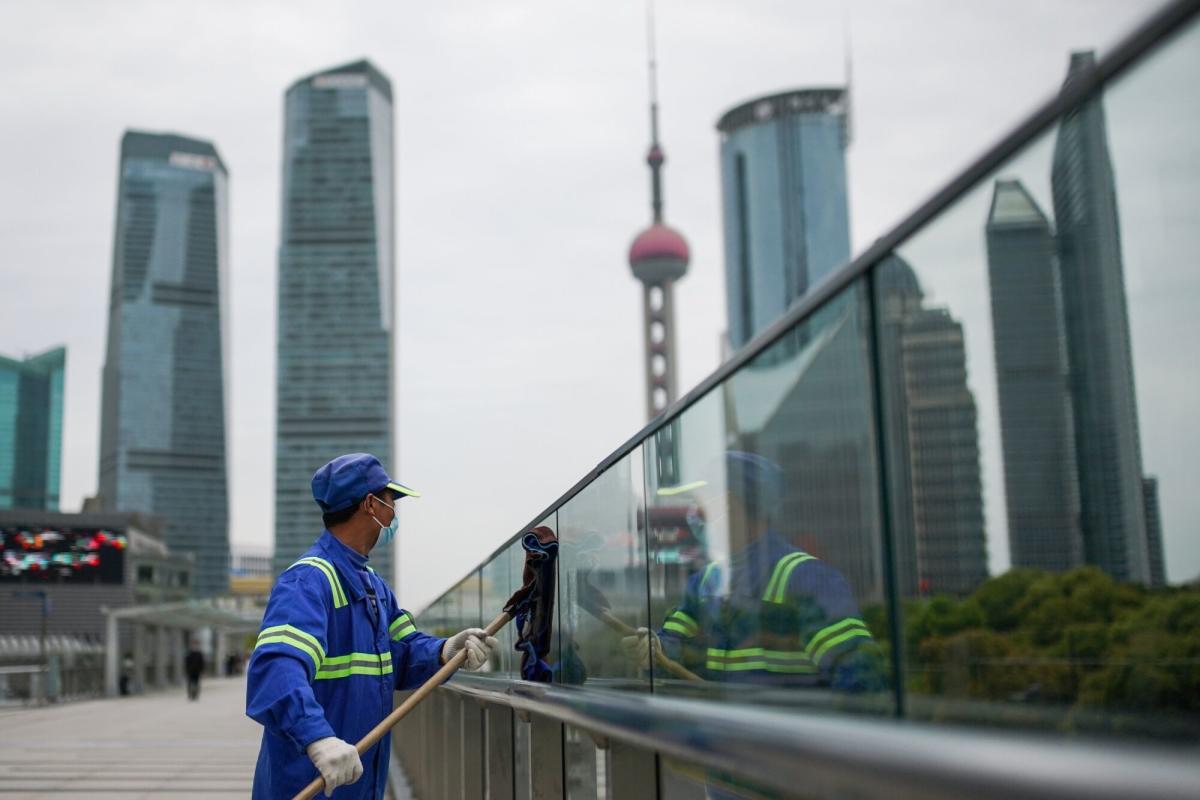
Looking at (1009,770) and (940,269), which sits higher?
(940,269)

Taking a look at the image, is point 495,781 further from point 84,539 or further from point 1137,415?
point 84,539

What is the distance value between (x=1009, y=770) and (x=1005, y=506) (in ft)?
1.79

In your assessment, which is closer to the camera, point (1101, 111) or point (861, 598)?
point (1101, 111)

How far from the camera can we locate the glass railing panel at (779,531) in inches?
83.8

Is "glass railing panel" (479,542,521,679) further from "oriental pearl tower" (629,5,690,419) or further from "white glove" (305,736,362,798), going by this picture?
"oriental pearl tower" (629,5,690,419)

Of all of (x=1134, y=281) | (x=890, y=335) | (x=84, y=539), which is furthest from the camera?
(x=84, y=539)

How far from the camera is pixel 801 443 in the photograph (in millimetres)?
2369

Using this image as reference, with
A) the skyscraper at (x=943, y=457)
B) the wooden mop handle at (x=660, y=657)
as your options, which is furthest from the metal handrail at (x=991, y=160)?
the wooden mop handle at (x=660, y=657)

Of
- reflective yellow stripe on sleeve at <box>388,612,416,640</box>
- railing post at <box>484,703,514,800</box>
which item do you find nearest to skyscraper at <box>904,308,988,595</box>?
reflective yellow stripe on sleeve at <box>388,612,416,640</box>

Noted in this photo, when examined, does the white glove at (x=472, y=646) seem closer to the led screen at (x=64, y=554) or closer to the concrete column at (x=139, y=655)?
the concrete column at (x=139, y=655)

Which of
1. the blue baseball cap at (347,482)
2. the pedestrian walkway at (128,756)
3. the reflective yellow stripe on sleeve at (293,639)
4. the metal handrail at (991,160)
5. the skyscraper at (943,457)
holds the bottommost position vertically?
the pedestrian walkway at (128,756)

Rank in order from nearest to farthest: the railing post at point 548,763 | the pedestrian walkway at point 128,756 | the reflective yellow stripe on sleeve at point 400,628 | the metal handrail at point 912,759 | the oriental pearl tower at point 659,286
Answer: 1. the metal handrail at point 912,759
2. the railing post at point 548,763
3. the reflective yellow stripe on sleeve at point 400,628
4. the pedestrian walkway at point 128,756
5. the oriental pearl tower at point 659,286

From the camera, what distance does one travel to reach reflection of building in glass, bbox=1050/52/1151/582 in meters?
1.40

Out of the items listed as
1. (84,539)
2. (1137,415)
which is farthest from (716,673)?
(84,539)
